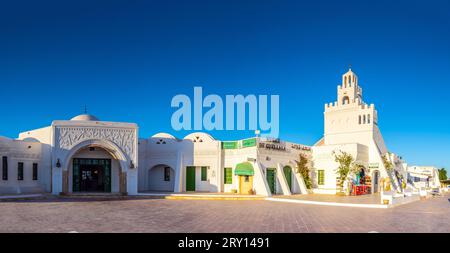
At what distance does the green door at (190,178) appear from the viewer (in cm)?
2680

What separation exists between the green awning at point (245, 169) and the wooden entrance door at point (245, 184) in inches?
23.7

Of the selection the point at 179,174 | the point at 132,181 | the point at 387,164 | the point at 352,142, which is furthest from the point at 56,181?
the point at 352,142

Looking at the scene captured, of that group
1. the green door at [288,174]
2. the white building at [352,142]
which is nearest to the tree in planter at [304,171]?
the green door at [288,174]

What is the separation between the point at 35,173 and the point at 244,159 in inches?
551

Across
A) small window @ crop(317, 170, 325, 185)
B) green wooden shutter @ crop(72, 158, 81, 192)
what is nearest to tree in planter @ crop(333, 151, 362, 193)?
small window @ crop(317, 170, 325, 185)

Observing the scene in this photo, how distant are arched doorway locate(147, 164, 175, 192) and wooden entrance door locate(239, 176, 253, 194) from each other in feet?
17.9

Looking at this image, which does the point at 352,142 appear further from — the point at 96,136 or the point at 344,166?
the point at 96,136

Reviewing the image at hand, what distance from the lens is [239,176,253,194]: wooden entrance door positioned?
24891 millimetres

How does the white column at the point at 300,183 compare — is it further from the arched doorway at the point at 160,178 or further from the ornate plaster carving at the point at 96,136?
the ornate plaster carving at the point at 96,136

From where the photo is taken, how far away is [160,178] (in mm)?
27734

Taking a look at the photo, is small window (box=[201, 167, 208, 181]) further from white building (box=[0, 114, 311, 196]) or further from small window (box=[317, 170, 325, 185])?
small window (box=[317, 170, 325, 185])

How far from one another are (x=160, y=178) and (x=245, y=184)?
22.7 ft
